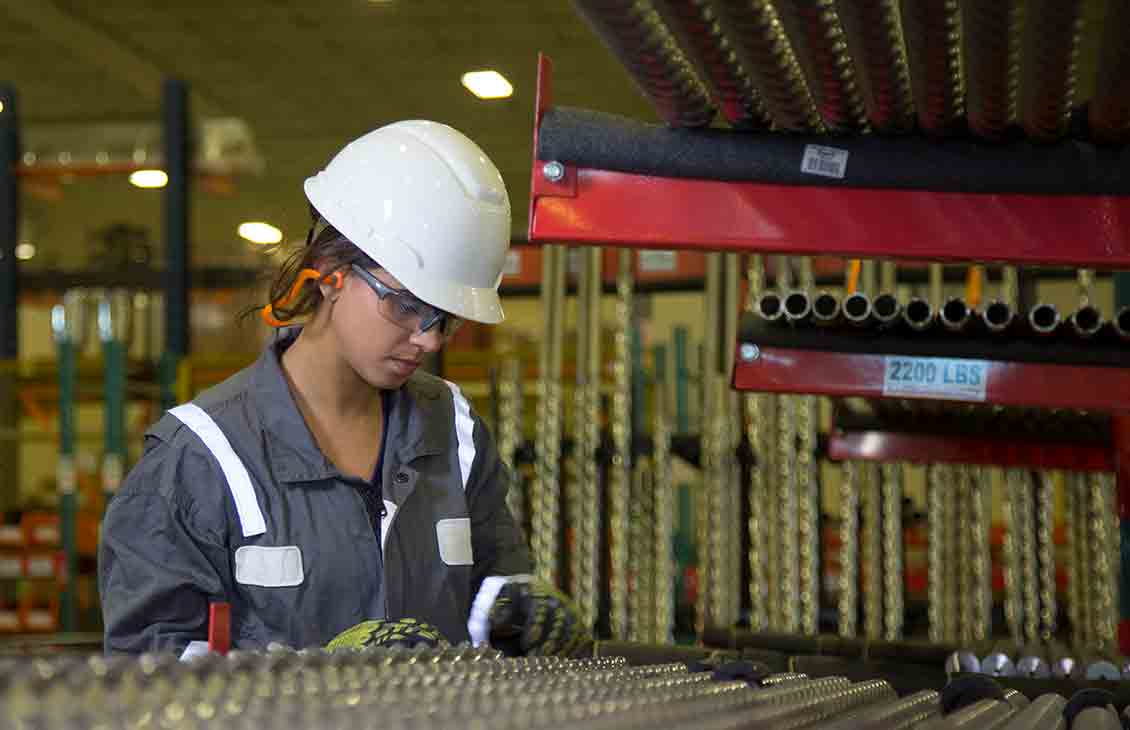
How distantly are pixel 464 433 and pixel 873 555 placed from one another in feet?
10.3

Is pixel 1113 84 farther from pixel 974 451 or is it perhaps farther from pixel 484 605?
pixel 974 451

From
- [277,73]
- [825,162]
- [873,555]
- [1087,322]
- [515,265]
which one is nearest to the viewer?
[825,162]

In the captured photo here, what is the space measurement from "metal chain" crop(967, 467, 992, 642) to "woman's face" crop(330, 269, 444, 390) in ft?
12.0

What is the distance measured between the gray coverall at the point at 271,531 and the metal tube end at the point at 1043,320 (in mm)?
1187

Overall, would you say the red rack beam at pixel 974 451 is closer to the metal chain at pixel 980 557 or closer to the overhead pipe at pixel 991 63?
the metal chain at pixel 980 557

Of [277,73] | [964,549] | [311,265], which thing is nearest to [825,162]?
[311,265]

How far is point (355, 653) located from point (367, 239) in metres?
1.38

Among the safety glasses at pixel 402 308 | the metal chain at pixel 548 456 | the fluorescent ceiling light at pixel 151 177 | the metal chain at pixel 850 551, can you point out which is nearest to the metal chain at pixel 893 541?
the metal chain at pixel 850 551

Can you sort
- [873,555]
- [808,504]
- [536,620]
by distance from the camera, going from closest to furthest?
[536,620]
[808,504]
[873,555]

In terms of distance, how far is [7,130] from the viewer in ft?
23.6

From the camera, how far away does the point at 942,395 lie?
304cm

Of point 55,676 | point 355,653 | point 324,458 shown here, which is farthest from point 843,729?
point 324,458

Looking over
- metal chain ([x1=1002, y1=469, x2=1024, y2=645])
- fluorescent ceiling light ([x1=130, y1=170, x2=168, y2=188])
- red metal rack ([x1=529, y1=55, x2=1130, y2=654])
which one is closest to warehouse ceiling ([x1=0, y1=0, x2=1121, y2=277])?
fluorescent ceiling light ([x1=130, y1=170, x2=168, y2=188])

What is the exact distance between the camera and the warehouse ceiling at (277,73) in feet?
39.5
